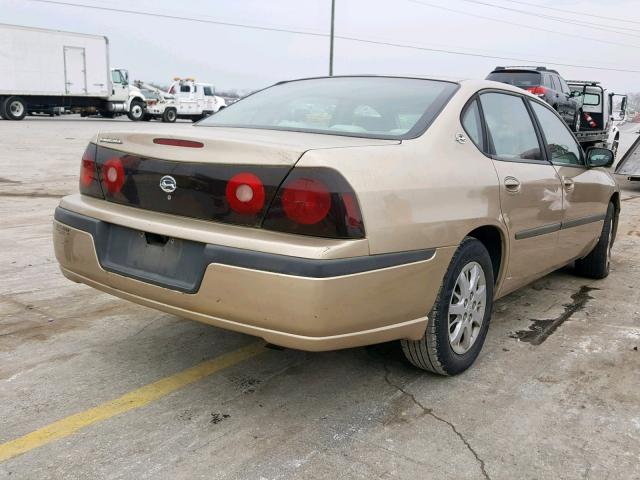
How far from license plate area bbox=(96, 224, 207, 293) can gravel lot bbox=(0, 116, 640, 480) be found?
59cm

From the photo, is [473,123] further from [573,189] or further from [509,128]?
[573,189]

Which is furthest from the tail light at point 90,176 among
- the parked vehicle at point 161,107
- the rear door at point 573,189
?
the parked vehicle at point 161,107

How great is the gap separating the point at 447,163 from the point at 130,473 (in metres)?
1.89

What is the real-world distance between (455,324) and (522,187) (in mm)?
931

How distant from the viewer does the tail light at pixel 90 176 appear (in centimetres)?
308

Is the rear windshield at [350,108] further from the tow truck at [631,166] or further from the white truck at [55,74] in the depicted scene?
the white truck at [55,74]

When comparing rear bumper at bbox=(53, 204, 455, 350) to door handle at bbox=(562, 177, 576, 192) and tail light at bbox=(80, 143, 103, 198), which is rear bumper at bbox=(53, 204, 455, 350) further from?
door handle at bbox=(562, 177, 576, 192)

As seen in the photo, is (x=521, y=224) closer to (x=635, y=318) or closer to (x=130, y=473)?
(x=635, y=318)

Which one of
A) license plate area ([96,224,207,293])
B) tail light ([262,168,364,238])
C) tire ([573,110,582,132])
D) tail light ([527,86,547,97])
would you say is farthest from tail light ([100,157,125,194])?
tire ([573,110,582,132])

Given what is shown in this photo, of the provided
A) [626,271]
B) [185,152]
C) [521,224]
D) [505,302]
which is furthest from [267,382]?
[626,271]

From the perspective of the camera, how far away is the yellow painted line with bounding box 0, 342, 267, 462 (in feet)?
8.03

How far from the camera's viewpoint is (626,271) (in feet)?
18.5

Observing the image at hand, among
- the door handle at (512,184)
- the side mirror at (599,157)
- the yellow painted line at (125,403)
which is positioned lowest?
the yellow painted line at (125,403)

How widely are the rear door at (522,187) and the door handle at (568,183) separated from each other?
121mm
